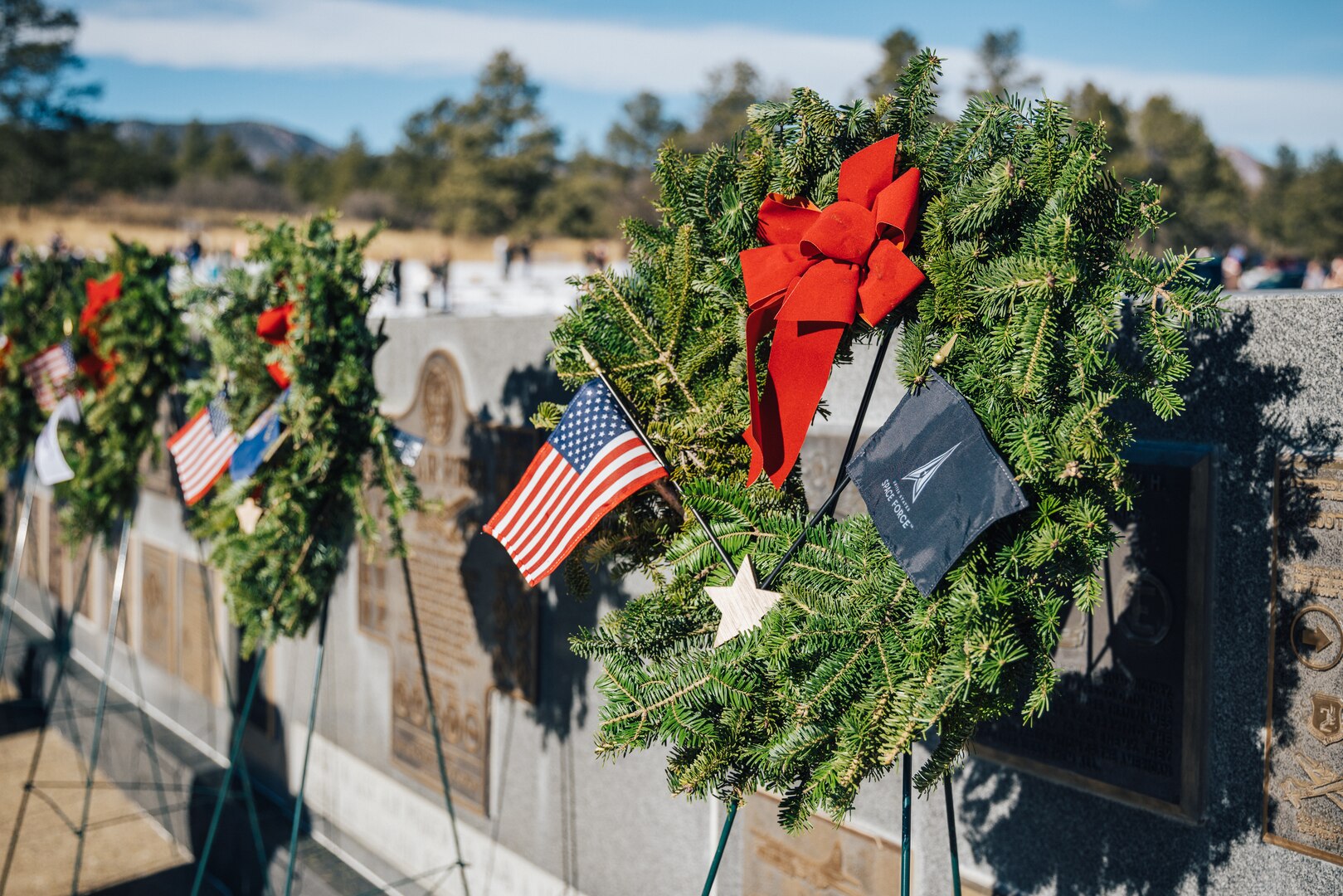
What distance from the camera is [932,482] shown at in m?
2.22

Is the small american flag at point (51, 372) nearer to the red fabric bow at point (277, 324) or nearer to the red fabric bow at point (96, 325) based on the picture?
the red fabric bow at point (96, 325)

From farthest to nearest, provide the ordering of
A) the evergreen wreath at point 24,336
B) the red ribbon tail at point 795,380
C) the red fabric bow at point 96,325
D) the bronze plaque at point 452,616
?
the evergreen wreath at point 24,336 → the red fabric bow at point 96,325 → the bronze plaque at point 452,616 → the red ribbon tail at point 795,380

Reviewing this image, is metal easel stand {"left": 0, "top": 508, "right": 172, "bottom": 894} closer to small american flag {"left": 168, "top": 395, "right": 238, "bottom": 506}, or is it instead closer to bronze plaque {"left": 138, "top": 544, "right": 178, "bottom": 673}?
bronze plaque {"left": 138, "top": 544, "right": 178, "bottom": 673}

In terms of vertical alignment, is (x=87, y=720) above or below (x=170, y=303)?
below

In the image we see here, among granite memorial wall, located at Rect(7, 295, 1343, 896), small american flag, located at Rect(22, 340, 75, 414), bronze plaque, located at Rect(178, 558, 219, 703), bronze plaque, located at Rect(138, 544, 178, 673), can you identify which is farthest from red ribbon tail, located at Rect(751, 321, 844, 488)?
bronze plaque, located at Rect(138, 544, 178, 673)

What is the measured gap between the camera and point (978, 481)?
84.6 inches

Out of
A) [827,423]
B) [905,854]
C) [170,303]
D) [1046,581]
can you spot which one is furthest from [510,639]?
[1046,581]

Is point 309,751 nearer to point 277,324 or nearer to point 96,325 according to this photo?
point 277,324

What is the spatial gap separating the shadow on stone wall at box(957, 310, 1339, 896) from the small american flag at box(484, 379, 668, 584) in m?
1.45

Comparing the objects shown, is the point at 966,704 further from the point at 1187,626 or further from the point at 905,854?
the point at 1187,626

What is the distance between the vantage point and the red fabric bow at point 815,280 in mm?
2354

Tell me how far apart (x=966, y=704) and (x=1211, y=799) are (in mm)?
1159

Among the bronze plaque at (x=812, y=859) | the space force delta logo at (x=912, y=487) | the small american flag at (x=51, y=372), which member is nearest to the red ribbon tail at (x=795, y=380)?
the space force delta logo at (x=912, y=487)

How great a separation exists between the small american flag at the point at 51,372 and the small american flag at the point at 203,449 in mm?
2184
